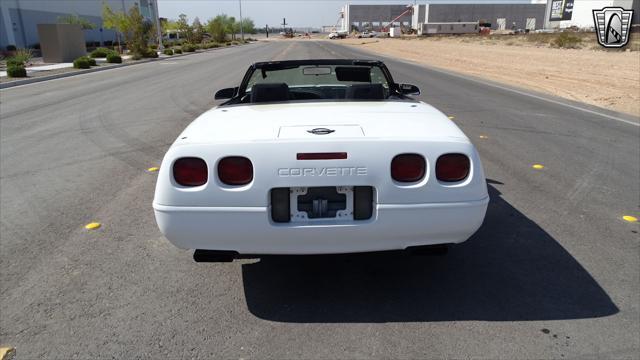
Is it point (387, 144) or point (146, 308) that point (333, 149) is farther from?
point (146, 308)

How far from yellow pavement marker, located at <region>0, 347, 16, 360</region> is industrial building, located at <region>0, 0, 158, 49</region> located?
5120cm

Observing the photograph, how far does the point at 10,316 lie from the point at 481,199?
9.55 ft

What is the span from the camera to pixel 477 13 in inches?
5743

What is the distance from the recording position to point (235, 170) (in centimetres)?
258

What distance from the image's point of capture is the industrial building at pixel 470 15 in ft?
306

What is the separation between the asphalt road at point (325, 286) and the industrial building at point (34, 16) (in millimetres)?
48435

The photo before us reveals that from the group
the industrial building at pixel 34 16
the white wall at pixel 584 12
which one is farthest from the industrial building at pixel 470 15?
the industrial building at pixel 34 16

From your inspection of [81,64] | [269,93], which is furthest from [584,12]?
[269,93]

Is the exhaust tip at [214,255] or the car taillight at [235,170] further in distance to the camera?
the exhaust tip at [214,255]

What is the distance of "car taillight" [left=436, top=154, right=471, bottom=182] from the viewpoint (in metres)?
2.62

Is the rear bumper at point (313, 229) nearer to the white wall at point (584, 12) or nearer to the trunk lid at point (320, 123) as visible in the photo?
the trunk lid at point (320, 123)

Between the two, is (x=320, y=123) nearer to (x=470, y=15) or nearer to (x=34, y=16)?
(x=34, y=16)

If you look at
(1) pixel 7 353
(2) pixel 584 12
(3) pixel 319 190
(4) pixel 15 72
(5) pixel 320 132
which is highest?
(2) pixel 584 12

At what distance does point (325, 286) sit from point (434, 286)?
733mm
